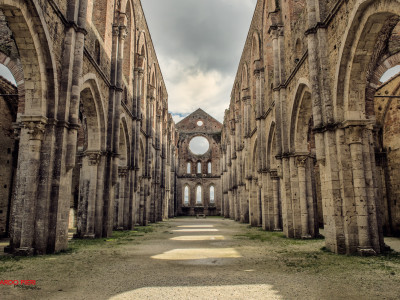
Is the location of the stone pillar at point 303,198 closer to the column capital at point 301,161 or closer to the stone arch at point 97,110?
the column capital at point 301,161

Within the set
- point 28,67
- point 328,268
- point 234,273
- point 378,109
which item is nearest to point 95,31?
point 28,67

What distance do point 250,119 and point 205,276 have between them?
65.5 feet

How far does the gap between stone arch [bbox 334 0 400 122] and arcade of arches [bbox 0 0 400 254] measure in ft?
0.10

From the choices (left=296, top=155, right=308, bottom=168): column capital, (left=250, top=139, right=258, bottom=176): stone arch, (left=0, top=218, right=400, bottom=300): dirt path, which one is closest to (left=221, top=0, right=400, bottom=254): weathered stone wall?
(left=296, top=155, right=308, bottom=168): column capital

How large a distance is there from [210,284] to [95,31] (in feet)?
38.9

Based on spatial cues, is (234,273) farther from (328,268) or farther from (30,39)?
(30,39)

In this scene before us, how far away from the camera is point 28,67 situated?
27.2ft

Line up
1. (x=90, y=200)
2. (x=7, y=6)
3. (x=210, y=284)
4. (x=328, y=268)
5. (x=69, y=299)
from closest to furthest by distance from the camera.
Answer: (x=69, y=299)
(x=210, y=284)
(x=328, y=268)
(x=7, y=6)
(x=90, y=200)

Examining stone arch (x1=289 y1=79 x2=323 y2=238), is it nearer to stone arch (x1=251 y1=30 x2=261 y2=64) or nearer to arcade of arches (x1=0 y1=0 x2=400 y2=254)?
arcade of arches (x1=0 y1=0 x2=400 y2=254)

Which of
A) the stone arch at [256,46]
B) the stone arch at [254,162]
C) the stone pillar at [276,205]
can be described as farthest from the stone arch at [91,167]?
the stone arch at [254,162]

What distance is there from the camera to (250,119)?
24672 millimetres

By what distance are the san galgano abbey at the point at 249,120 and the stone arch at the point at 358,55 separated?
34mm

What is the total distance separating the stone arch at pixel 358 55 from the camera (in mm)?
7734

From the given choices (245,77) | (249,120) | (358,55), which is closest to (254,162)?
(249,120)
